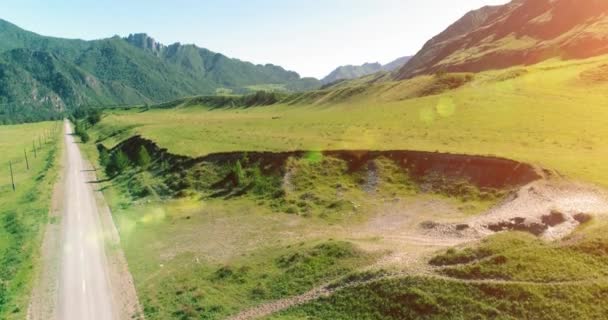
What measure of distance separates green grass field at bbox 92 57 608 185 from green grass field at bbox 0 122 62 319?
25972 millimetres

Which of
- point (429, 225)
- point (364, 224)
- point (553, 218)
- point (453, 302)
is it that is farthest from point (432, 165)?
point (453, 302)

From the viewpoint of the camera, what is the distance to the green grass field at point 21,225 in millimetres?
37559

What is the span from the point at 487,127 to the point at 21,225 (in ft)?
252

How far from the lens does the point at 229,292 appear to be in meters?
34.0

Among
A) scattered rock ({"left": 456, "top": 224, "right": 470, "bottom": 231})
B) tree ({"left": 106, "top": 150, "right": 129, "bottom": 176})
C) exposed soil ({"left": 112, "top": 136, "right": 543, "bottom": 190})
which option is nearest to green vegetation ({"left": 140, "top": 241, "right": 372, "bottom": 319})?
scattered rock ({"left": 456, "top": 224, "right": 470, "bottom": 231})

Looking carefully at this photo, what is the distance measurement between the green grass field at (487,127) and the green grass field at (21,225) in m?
26.0

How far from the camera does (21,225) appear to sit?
5884 centimetres

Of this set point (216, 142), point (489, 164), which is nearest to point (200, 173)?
point (216, 142)

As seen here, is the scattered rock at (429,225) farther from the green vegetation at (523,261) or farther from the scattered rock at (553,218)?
the scattered rock at (553,218)

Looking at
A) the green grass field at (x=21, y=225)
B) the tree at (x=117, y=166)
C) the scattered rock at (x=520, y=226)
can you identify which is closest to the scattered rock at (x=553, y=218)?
the scattered rock at (x=520, y=226)

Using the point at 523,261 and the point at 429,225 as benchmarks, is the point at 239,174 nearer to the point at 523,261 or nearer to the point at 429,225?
the point at 429,225

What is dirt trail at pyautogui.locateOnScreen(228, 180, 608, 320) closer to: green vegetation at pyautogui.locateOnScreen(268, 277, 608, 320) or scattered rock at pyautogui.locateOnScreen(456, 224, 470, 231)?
scattered rock at pyautogui.locateOnScreen(456, 224, 470, 231)

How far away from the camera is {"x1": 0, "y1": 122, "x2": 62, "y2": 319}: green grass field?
123 ft

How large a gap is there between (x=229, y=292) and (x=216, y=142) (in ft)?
199
